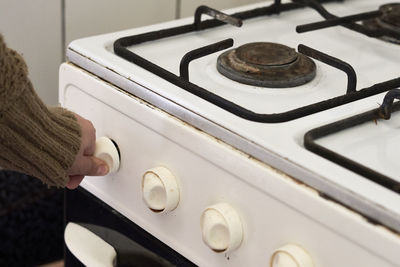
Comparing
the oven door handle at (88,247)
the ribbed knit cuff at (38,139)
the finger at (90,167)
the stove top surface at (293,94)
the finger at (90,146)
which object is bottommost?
the oven door handle at (88,247)

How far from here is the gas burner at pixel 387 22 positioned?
3.16ft

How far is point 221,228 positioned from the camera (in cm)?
67

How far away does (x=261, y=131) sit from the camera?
0.66 meters

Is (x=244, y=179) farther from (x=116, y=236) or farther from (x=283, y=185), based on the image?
(x=116, y=236)

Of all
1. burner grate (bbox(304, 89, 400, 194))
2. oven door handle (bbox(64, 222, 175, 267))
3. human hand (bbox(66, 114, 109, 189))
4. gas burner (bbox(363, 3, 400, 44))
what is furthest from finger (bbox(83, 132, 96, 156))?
gas burner (bbox(363, 3, 400, 44))

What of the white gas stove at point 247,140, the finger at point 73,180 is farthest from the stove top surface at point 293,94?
the finger at point 73,180

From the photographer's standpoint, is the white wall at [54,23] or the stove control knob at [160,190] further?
the white wall at [54,23]

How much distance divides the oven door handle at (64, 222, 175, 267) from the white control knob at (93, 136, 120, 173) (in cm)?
10

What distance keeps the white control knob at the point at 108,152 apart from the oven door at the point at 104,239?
0.08 m

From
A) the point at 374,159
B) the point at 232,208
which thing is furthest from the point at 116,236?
the point at 374,159

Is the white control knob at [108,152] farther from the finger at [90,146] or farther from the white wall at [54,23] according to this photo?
the white wall at [54,23]

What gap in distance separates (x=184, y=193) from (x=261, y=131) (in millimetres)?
120

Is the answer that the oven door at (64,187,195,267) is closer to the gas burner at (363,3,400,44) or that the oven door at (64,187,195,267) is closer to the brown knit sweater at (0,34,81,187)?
the brown knit sweater at (0,34,81,187)

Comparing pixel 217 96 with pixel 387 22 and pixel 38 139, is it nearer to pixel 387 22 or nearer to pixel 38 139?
pixel 38 139
